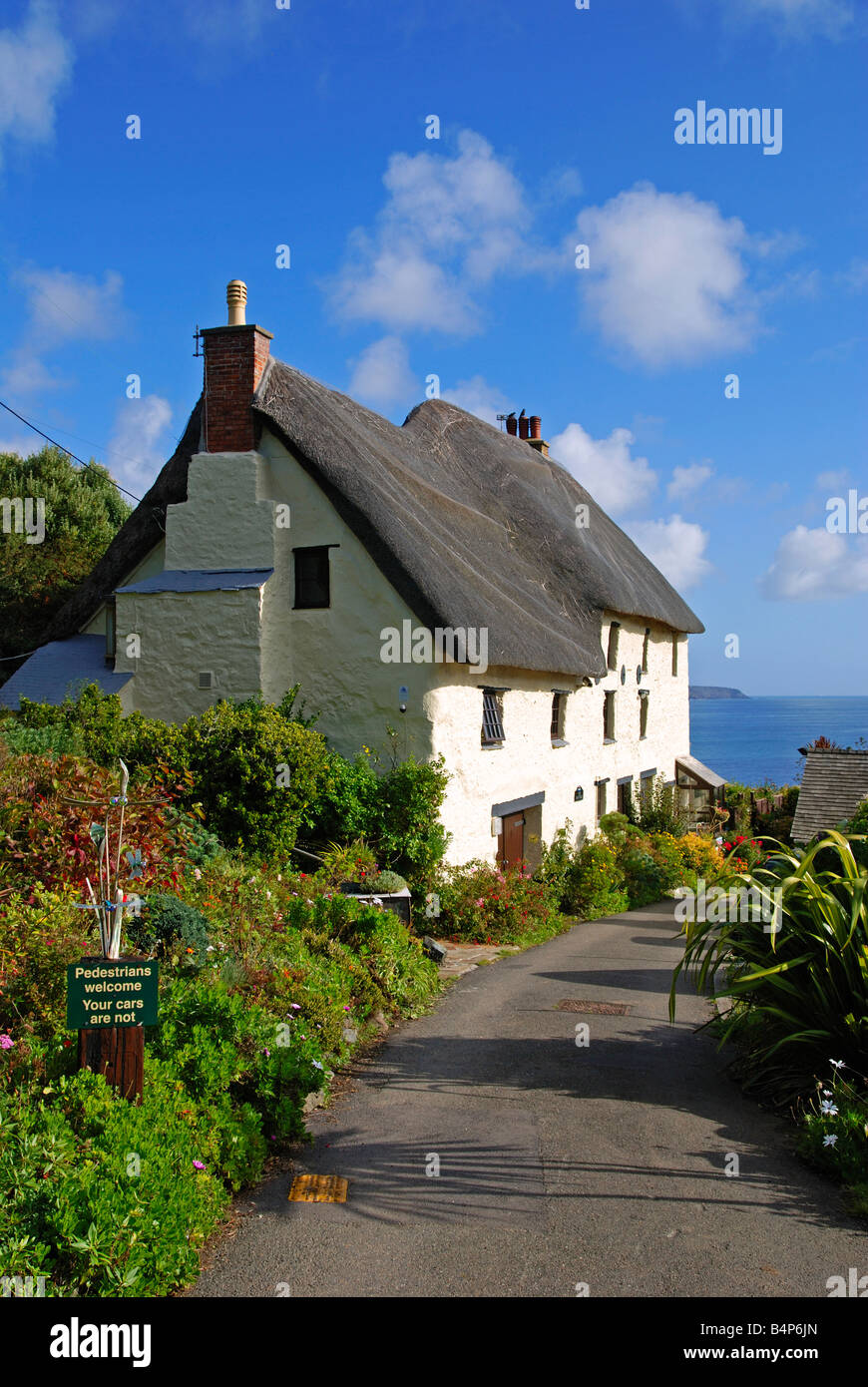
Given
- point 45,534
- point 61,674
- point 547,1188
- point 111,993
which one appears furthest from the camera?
→ point 45,534

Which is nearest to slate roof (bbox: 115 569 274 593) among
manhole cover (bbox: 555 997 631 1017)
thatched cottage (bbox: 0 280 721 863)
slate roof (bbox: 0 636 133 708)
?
thatched cottage (bbox: 0 280 721 863)

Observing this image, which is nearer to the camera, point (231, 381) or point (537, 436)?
point (231, 381)

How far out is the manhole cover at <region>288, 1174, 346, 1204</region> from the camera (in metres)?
5.27

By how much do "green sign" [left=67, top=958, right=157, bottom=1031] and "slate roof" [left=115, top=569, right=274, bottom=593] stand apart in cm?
936

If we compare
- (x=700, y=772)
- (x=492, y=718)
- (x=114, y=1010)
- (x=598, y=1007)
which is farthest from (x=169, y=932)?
(x=700, y=772)

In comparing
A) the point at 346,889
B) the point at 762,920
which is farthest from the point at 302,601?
the point at 762,920

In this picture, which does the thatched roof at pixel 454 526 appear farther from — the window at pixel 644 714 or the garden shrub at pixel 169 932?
the garden shrub at pixel 169 932

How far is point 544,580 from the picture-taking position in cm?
1956

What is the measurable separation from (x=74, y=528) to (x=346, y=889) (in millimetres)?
Answer: 18483

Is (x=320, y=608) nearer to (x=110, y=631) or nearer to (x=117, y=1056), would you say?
(x=110, y=631)

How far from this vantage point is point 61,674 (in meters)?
15.6

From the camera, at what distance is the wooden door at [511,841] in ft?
51.2

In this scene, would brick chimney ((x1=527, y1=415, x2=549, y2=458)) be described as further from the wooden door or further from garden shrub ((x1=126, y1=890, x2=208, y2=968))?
garden shrub ((x1=126, y1=890, x2=208, y2=968))

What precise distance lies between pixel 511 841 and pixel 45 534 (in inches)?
637
